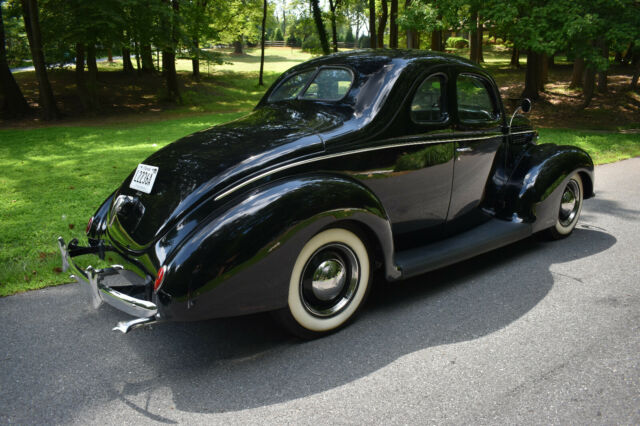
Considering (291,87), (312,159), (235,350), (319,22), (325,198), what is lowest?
(235,350)

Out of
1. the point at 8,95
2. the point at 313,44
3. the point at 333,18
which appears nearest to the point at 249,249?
the point at 8,95

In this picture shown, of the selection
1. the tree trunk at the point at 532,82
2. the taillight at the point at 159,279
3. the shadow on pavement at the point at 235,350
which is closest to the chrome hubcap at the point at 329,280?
the shadow on pavement at the point at 235,350

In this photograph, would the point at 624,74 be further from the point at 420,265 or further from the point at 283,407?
the point at 283,407

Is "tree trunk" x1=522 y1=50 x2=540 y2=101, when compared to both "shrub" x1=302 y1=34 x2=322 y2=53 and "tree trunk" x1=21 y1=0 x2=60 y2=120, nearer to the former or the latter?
"shrub" x1=302 y1=34 x2=322 y2=53

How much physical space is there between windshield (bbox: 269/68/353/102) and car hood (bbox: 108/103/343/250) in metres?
0.23

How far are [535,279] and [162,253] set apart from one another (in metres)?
2.96

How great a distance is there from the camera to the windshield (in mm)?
3893

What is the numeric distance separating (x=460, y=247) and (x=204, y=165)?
2063mm

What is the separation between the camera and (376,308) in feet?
11.8

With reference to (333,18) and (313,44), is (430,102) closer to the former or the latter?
(333,18)

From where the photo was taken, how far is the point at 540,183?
445 centimetres

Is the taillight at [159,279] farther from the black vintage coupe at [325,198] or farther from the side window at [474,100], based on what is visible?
the side window at [474,100]

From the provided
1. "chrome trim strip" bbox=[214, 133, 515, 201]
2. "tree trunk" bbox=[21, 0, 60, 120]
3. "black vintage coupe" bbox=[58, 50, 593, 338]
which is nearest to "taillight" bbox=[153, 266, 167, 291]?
"black vintage coupe" bbox=[58, 50, 593, 338]

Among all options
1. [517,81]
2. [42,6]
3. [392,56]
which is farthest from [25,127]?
[517,81]
